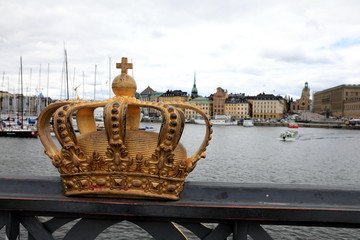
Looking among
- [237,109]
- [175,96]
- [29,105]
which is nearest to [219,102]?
[237,109]

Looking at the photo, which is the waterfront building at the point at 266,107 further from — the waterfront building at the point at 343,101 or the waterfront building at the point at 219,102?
the waterfront building at the point at 343,101

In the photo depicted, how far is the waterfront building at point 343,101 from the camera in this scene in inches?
5027

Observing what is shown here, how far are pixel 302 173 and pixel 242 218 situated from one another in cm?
2433

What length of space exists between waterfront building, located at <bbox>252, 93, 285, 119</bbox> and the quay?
145 metres

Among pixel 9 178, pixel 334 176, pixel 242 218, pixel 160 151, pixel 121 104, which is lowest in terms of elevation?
pixel 334 176

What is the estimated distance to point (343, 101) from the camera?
448ft

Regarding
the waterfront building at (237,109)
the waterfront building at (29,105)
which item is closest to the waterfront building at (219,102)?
the waterfront building at (237,109)

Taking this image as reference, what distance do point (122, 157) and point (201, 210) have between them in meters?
0.82

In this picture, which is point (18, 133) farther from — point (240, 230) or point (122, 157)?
point (240, 230)

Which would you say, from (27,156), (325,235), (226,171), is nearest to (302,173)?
(226,171)

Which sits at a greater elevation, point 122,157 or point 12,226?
point 122,157

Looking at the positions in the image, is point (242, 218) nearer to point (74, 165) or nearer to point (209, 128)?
point (209, 128)

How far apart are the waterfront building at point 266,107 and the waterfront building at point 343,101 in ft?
74.9

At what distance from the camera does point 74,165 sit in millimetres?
3232
